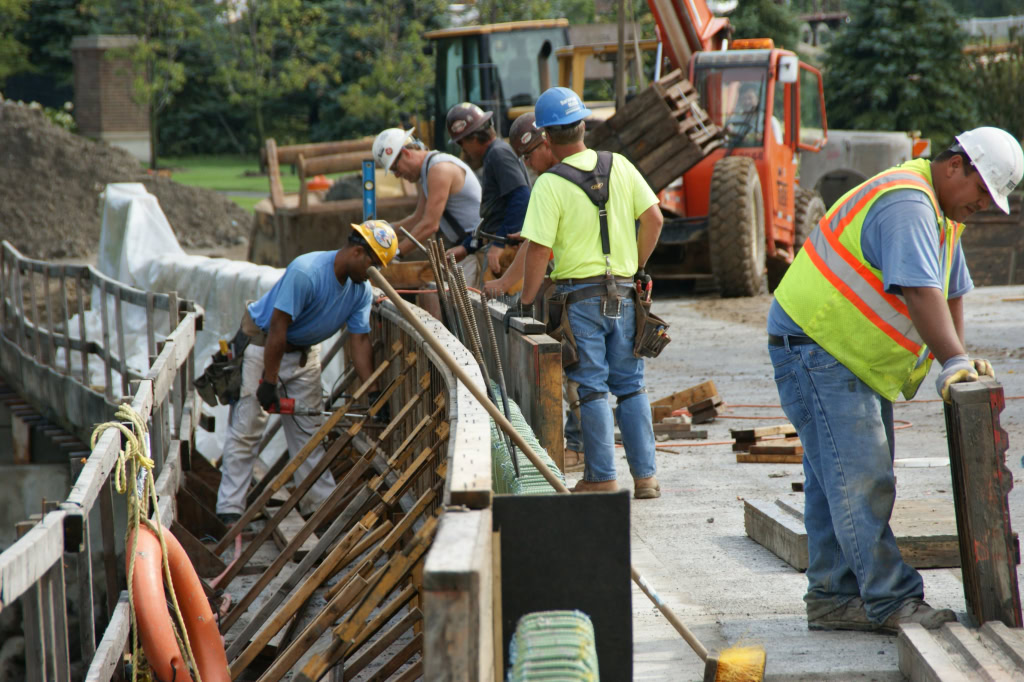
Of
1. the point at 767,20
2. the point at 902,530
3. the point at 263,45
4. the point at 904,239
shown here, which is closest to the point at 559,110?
the point at 904,239

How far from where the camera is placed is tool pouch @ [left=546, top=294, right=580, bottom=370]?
6145mm

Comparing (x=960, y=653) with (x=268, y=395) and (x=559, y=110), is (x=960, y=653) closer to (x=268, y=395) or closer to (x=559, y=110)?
(x=559, y=110)

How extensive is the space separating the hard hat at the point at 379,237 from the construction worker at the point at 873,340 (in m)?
2.98

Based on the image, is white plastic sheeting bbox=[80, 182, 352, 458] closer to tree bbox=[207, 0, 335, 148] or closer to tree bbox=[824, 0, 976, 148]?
tree bbox=[207, 0, 335, 148]

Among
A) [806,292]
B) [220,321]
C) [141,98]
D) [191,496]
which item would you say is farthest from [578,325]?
[141,98]

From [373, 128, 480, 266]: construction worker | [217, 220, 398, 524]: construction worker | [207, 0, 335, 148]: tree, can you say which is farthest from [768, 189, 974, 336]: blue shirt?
[207, 0, 335, 148]: tree

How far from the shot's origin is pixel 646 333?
618 centimetres

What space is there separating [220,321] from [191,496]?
5500 millimetres

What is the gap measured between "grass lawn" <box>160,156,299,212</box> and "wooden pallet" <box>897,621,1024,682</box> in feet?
98.1

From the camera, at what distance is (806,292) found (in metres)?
4.28

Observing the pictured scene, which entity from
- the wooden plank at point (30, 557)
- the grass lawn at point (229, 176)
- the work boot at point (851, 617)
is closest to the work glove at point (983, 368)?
the work boot at point (851, 617)

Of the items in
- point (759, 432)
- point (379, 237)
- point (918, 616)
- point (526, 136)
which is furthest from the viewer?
point (759, 432)

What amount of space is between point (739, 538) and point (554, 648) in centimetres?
289

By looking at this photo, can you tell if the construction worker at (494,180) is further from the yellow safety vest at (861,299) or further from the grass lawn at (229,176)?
the grass lawn at (229,176)
